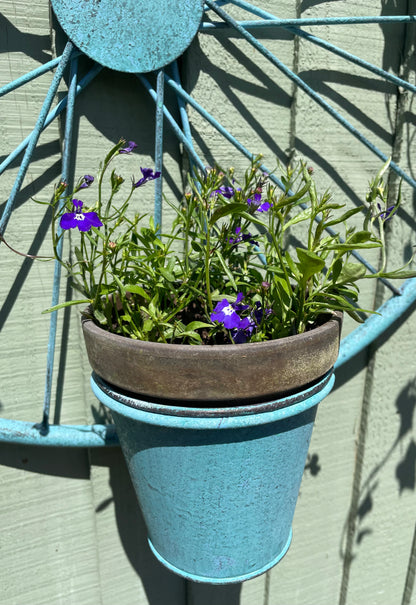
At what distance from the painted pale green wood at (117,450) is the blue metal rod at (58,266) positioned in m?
0.05

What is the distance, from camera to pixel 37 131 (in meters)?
0.75

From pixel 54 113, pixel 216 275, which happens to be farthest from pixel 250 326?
pixel 54 113

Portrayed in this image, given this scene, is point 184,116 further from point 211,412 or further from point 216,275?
point 211,412

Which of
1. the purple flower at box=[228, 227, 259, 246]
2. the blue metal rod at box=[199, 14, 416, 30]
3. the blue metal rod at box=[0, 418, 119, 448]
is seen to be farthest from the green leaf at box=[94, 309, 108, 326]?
the blue metal rod at box=[199, 14, 416, 30]

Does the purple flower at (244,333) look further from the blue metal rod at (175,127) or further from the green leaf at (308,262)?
the blue metal rod at (175,127)

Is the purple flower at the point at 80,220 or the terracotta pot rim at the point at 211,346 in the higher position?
the purple flower at the point at 80,220

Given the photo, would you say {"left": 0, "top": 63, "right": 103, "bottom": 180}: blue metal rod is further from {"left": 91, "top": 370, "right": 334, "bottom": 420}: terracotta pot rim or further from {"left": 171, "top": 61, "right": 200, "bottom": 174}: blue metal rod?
{"left": 91, "top": 370, "right": 334, "bottom": 420}: terracotta pot rim

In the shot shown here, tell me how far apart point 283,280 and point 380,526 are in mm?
950

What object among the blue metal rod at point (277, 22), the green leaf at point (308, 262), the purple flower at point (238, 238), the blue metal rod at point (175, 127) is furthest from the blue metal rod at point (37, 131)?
the green leaf at point (308, 262)

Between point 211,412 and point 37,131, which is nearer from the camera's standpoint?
point 211,412

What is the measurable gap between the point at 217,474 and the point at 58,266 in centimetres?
43

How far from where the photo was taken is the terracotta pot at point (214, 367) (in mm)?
562

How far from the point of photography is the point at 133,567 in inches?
43.1

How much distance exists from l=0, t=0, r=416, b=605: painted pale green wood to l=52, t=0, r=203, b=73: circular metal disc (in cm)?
7
